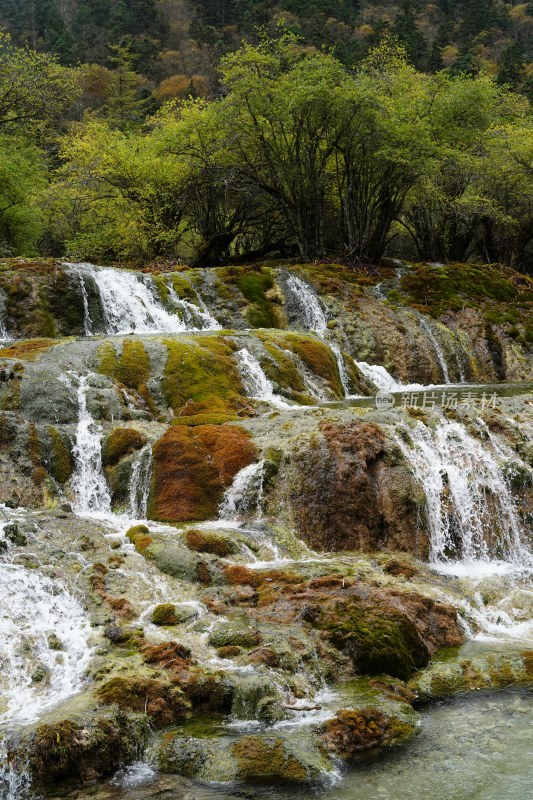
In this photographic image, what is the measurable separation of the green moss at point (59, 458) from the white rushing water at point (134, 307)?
8248 mm

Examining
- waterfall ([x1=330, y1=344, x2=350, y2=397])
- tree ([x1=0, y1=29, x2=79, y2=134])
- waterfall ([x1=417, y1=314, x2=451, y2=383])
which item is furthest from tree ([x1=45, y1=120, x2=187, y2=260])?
waterfall ([x1=330, y1=344, x2=350, y2=397])

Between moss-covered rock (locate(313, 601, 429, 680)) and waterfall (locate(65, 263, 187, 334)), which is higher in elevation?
waterfall (locate(65, 263, 187, 334))

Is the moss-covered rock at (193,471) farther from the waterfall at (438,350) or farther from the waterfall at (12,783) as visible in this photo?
the waterfall at (438,350)

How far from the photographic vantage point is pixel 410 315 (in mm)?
24141

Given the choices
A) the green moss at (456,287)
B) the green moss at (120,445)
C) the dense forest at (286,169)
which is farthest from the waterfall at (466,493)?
the dense forest at (286,169)

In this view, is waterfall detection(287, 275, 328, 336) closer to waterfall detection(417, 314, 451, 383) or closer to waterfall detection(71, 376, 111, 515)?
waterfall detection(417, 314, 451, 383)

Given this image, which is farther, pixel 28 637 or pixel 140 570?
pixel 140 570

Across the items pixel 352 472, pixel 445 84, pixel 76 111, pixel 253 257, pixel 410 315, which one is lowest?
pixel 352 472

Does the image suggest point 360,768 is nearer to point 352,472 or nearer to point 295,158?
point 352,472

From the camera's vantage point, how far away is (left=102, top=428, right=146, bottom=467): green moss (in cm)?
1217

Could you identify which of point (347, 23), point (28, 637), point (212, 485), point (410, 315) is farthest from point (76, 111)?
point (28, 637)

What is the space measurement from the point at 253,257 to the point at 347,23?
5653cm

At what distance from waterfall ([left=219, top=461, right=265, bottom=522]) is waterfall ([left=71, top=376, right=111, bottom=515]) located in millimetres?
1848

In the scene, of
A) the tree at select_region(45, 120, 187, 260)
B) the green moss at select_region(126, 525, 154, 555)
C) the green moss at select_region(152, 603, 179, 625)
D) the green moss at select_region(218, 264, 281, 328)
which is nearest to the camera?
the green moss at select_region(152, 603, 179, 625)
